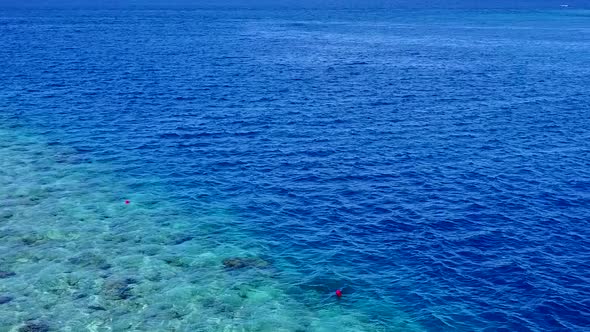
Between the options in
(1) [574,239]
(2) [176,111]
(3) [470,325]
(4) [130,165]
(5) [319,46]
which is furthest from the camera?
(5) [319,46]

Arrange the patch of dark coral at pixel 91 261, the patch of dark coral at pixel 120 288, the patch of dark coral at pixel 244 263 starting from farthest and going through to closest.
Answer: the patch of dark coral at pixel 244 263
the patch of dark coral at pixel 91 261
the patch of dark coral at pixel 120 288

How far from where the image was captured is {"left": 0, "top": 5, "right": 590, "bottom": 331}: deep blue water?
48.2 metres

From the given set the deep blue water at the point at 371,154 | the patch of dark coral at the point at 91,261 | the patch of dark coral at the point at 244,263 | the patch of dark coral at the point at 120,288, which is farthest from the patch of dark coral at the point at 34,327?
the deep blue water at the point at 371,154

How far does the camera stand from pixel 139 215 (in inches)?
2311

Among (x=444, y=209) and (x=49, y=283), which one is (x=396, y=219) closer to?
(x=444, y=209)

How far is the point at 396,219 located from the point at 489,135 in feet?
104

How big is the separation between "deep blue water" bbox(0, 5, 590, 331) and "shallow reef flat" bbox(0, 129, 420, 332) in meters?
1.96

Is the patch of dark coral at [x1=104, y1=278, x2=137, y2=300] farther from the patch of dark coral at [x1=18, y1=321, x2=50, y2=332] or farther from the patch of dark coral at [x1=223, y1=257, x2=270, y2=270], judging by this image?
the patch of dark coral at [x1=223, y1=257, x2=270, y2=270]

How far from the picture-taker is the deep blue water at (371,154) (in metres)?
48.2

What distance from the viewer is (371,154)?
7519 centimetres

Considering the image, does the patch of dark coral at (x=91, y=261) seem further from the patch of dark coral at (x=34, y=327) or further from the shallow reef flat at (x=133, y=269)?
the patch of dark coral at (x=34, y=327)

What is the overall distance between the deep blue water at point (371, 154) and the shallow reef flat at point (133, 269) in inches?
77.2

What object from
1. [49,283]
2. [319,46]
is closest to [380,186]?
[49,283]

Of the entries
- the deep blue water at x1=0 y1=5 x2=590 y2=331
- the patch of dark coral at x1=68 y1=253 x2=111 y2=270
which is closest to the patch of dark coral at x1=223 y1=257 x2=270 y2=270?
the deep blue water at x1=0 y1=5 x2=590 y2=331
